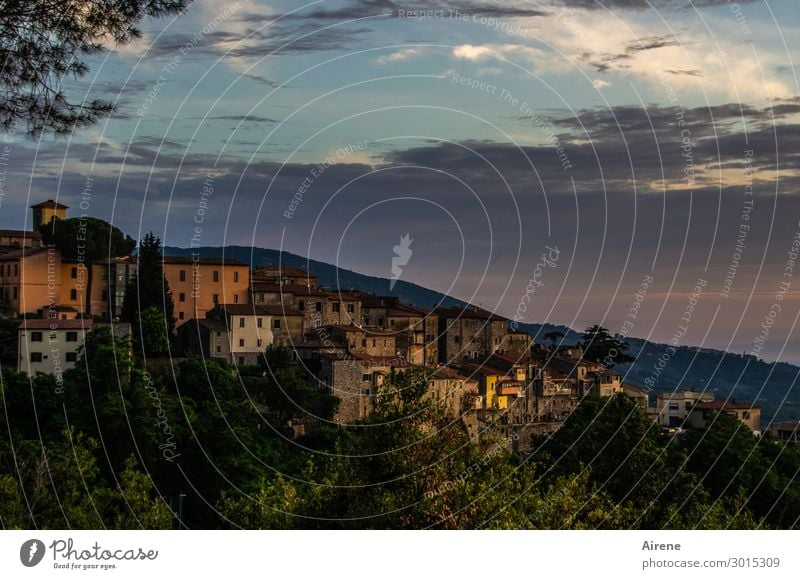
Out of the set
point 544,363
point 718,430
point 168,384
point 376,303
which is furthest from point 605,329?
point 168,384

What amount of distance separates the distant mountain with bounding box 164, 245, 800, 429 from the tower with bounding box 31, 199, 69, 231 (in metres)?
5.38

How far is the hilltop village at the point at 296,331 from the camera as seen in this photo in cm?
3781

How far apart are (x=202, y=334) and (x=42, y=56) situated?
3084cm

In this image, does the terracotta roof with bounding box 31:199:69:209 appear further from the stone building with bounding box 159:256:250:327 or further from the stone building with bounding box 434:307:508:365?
the stone building with bounding box 434:307:508:365

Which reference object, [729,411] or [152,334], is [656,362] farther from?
[152,334]

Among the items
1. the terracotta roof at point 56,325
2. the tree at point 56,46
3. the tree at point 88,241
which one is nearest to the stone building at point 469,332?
the tree at point 88,241

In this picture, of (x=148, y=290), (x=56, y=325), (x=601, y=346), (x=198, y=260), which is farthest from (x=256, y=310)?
(x=601, y=346)

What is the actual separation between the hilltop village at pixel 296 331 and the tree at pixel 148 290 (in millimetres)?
253

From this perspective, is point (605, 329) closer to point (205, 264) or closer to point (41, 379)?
point (205, 264)

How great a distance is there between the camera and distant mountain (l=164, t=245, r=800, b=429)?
177 ft

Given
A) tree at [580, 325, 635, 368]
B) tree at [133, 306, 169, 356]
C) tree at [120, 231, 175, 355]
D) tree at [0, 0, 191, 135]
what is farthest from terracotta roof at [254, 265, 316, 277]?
tree at [0, 0, 191, 135]

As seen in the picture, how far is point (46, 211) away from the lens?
4447 centimetres

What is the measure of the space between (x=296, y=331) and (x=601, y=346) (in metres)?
16.1

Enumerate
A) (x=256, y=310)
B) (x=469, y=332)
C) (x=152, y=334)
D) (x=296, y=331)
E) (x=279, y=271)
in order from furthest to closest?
(x=469, y=332) < (x=279, y=271) < (x=296, y=331) < (x=256, y=310) < (x=152, y=334)
